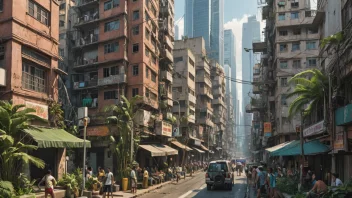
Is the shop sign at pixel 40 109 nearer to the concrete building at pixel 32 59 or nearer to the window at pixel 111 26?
the concrete building at pixel 32 59

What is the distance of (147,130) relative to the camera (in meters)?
43.1

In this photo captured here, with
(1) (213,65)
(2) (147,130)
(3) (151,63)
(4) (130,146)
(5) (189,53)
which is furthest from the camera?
(1) (213,65)

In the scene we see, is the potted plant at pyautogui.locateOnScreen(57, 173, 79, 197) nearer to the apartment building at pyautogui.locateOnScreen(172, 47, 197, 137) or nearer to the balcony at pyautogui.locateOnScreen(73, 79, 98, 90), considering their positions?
the balcony at pyautogui.locateOnScreen(73, 79, 98, 90)

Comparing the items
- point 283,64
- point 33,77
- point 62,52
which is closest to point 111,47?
point 62,52

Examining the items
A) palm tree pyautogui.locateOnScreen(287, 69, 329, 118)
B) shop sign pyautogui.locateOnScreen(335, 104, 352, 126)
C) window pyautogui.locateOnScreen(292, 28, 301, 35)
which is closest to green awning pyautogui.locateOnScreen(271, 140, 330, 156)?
shop sign pyautogui.locateOnScreen(335, 104, 352, 126)

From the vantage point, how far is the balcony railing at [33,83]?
21.7 metres

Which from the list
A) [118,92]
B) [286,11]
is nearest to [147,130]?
[118,92]

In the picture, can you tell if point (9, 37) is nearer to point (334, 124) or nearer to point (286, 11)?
point (334, 124)

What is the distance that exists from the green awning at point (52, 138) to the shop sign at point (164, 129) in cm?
2149

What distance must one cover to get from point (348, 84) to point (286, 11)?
3705cm

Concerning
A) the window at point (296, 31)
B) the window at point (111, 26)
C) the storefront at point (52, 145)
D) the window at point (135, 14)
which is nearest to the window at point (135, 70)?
the window at point (111, 26)

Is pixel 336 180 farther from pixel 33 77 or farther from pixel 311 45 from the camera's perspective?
pixel 311 45

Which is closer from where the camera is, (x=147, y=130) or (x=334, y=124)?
(x=334, y=124)

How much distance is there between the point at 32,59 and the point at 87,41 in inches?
1102
